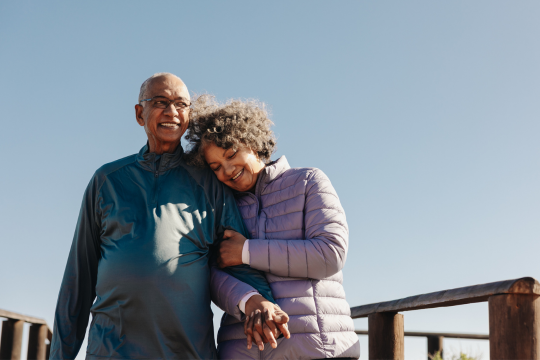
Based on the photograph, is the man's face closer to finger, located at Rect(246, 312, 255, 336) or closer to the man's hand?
the man's hand

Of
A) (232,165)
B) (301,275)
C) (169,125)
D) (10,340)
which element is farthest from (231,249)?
(10,340)

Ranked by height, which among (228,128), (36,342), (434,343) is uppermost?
(228,128)

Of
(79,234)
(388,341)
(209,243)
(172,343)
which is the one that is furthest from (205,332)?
(388,341)

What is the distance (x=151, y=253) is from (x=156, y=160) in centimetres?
52

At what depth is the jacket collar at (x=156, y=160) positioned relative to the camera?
266cm

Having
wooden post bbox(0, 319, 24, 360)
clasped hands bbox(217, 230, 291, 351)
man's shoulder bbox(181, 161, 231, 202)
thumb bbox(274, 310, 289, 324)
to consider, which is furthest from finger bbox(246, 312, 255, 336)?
wooden post bbox(0, 319, 24, 360)

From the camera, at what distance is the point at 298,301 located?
7.61 ft

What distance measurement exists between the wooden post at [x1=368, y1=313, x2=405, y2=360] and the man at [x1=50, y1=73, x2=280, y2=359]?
167cm

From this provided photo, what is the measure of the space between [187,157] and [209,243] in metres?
0.48

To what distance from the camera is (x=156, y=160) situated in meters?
2.68

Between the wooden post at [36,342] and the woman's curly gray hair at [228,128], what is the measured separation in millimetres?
5187

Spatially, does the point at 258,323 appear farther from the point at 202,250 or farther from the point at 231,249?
the point at 202,250

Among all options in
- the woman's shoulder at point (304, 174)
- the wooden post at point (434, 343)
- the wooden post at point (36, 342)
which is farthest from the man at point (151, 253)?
the wooden post at point (36, 342)

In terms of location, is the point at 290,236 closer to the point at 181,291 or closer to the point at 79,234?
the point at 181,291
